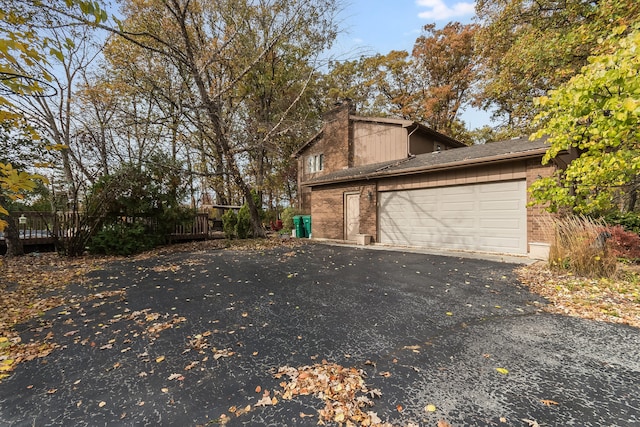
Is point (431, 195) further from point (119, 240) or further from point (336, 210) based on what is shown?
A: point (119, 240)

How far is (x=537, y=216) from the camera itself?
7012mm

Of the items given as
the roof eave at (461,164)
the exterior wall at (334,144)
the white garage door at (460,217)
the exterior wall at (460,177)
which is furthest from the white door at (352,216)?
A: the exterior wall at (334,144)

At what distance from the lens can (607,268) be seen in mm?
5051

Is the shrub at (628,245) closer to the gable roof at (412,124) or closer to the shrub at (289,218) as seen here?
the gable roof at (412,124)

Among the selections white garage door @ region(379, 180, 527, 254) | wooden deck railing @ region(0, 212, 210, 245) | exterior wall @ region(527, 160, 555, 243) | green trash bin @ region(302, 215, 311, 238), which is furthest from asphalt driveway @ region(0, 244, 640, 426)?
green trash bin @ region(302, 215, 311, 238)

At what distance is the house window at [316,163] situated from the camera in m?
18.5

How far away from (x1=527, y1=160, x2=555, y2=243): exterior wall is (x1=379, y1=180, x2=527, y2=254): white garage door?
0.17m

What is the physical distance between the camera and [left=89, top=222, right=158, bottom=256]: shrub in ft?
30.2

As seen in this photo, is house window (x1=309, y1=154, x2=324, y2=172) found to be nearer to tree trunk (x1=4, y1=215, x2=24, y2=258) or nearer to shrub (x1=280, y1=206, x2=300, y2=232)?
shrub (x1=280, y1=206, x2=300, y2=232)

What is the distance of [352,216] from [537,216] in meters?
6.38

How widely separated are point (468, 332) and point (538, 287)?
2.62 meters

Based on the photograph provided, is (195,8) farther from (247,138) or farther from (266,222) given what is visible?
(266,222)

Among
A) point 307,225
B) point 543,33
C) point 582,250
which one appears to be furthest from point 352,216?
point 543,33

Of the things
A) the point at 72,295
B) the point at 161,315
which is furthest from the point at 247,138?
the point at 161,315
